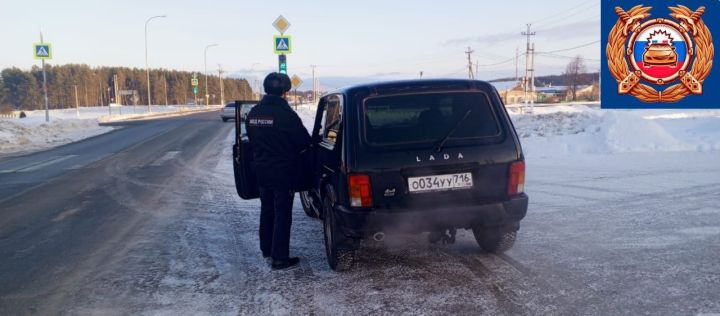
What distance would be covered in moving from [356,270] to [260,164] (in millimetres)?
1248

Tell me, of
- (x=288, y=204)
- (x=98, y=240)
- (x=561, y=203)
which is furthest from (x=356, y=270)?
(x=561, y=203)

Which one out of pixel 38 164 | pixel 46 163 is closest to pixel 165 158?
pixel 46 163

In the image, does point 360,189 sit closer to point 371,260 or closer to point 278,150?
point 278,150

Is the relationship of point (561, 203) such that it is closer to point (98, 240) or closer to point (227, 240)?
point (227, 240)

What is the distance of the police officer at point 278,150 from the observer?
4340 millimetres

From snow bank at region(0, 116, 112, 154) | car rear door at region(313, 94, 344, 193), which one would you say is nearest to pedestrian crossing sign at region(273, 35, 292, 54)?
snow bank at region(0, 116, 112, 154)

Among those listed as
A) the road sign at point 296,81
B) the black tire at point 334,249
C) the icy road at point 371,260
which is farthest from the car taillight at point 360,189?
the road sign at point 296,81

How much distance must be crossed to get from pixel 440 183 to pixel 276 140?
1.43 metres

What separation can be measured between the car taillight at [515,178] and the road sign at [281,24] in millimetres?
12634

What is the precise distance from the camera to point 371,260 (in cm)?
473

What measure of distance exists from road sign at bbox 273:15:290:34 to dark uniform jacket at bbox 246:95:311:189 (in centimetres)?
1180

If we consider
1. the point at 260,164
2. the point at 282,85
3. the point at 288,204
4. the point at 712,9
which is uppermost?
the point at 712,9

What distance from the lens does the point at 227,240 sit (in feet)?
18.3

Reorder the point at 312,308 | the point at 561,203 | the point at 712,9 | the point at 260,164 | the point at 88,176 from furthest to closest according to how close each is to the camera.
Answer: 1. the point at 712,9
2. the point at 88,176
3. the point at 561,203
4. the point at 260,164
5. the point at 312,308
